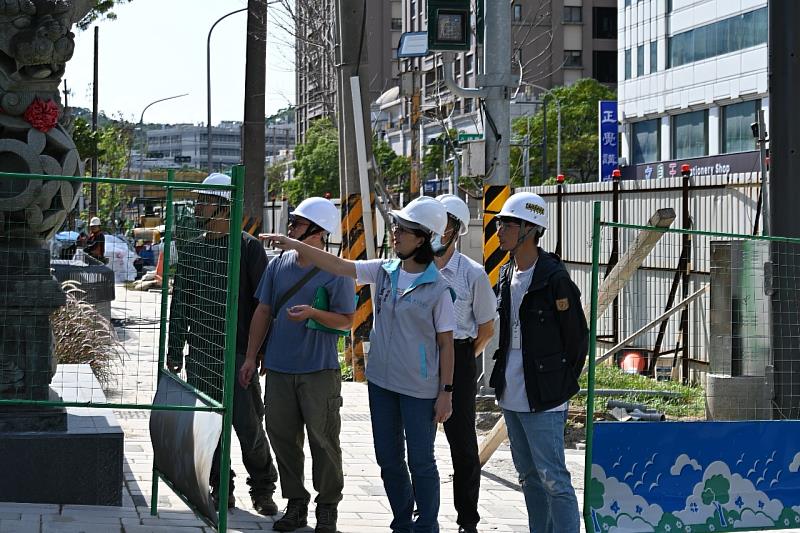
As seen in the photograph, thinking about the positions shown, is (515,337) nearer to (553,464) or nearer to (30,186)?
(553,464)

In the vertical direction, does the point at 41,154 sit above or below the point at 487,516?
above

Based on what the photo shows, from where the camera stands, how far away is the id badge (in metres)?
6.03

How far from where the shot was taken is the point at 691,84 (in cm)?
6144

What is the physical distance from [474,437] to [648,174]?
5923 centimetres

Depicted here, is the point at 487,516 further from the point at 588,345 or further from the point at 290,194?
the point at 290,194

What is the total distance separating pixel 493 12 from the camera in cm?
1061

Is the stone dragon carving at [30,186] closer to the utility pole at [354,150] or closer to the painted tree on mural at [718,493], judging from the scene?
the painted tree on mural at [718,493]

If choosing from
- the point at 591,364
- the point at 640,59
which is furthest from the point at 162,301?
the point at 640,59

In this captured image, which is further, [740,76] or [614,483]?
[740,76]

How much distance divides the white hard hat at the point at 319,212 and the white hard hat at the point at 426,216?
0.71 meters

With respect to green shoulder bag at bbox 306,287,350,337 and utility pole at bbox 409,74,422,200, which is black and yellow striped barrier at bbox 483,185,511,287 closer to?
green shoulder bag at bbox 306,287,350,337

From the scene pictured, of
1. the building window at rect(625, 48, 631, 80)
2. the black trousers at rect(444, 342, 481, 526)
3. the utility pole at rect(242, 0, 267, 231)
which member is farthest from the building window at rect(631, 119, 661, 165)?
the black trousers at rect(444, 342, 481, 526)

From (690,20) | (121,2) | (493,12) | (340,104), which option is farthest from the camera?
(690,20)

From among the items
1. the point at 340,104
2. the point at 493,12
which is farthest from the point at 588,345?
the point at 340,104
